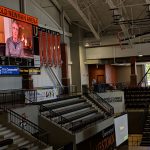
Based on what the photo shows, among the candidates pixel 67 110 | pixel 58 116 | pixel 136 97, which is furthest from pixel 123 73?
pixel 58 116

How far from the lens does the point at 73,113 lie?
1855cm

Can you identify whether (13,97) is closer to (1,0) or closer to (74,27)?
(1,0)

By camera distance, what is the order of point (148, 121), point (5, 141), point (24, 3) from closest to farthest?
point (5, 141), point (24, 3), point (148, 121)

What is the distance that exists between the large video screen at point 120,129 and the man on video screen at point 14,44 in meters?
7.45

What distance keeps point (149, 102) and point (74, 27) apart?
9731 millimetres

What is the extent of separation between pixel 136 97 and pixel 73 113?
36.3 ft

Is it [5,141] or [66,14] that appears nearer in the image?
[5,141]

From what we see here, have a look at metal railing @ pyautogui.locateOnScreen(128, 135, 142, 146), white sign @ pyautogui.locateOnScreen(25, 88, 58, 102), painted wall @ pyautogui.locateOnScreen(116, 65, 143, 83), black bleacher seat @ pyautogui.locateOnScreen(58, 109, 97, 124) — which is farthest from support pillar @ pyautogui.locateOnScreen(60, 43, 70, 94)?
painted wall @ pyautogui.locateOnScreen(116, 65, 143, 83)

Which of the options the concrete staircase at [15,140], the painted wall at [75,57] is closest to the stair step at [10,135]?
the concrete staircase at [15,140]

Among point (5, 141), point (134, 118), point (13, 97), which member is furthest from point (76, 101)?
point (5, 141)

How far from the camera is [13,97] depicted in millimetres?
18328

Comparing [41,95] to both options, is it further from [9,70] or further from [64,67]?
[64,67]

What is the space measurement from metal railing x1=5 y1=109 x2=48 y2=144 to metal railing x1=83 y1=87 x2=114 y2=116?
8202mm

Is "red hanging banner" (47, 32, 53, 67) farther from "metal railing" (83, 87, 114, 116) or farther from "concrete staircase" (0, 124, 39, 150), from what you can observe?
"concrete staircase" (0, 124, 39, 150)
